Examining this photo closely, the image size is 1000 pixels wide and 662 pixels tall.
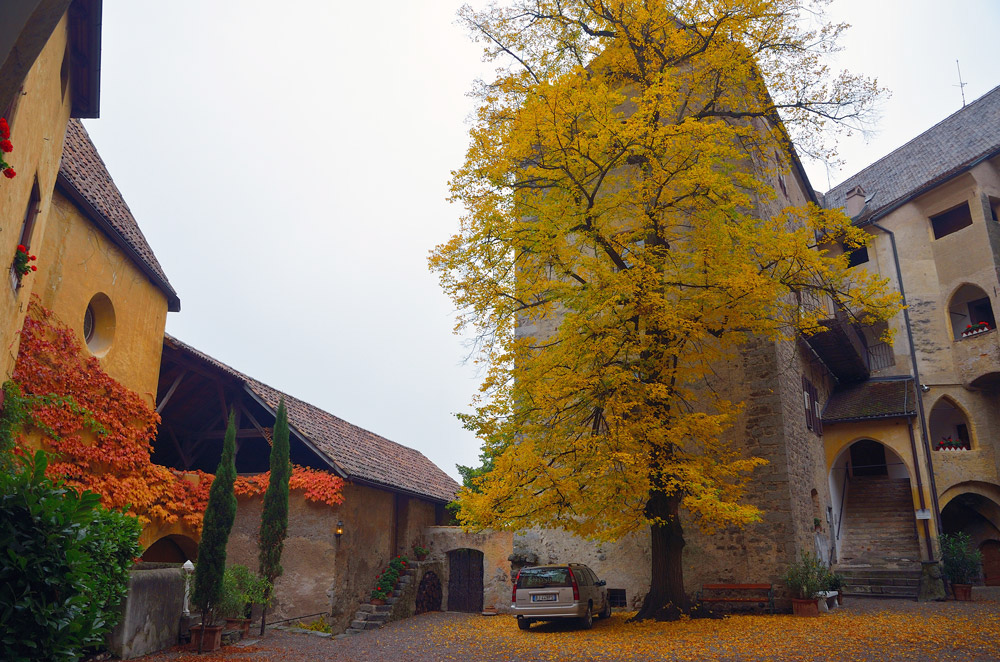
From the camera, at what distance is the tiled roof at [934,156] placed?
79.2 feet

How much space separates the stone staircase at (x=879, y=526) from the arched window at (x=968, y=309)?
6.30 metres

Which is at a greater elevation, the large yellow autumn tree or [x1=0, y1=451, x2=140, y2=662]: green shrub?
the large yellow autumn tree

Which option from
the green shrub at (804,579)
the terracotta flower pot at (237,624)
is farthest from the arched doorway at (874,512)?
the terracotta flower pot at (237,624)

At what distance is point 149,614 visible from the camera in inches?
398

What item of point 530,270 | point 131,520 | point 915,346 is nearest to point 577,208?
point 530,270

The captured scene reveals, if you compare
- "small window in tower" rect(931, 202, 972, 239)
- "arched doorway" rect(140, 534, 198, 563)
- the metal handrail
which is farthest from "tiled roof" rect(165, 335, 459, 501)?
"small window in tower" rect(931, 202, 972, 239)

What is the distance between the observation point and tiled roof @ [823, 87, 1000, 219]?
24.1 metres

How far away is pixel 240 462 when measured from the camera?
17688 millimetres

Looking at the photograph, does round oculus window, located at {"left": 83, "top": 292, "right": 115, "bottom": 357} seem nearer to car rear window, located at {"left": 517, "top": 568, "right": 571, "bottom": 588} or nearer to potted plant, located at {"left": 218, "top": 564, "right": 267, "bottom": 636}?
potted plant, located at {"left": 218, "top": 564, "right": 267, "bottom": 636}

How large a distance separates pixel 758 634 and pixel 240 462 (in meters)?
13.6

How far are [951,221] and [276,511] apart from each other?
2593 centimetres

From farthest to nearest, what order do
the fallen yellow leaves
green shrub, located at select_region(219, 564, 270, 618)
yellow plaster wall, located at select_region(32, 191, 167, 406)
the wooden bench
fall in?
1. the wooden bench
2. green shrub, located at select_region(219, 564, 270, 618)
3. yellow plaster wall, located at select_region(32, 191, 167, 406)
4. the fallen yellow leaves

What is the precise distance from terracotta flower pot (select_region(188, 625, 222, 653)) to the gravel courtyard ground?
0.21 meters

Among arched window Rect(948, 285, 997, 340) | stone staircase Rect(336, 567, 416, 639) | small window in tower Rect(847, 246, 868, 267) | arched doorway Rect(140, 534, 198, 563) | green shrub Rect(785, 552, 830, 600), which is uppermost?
small window in tower Rect(847, 246, 868, 267)
